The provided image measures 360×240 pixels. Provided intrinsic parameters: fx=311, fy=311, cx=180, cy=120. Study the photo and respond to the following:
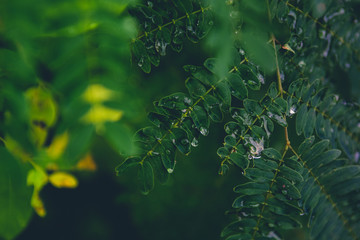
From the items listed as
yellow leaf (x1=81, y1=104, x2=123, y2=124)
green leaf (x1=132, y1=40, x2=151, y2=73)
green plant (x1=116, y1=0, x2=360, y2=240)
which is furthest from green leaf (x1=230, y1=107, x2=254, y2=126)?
yellow leaf (x1=81, y1=104, x2=123, y2=124)

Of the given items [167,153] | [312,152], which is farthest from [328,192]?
[167,153]

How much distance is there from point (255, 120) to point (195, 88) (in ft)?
0.73

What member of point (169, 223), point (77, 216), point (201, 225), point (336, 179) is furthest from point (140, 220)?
point (336, 179)

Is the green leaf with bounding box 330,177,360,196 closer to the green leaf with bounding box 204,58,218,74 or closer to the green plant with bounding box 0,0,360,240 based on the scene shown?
the green plant with bounding box 0,0,360,240

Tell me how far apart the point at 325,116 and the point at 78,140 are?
3.06 ft

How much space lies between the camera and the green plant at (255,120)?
0.96 metres

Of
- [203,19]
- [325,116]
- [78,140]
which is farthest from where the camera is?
[325,116]

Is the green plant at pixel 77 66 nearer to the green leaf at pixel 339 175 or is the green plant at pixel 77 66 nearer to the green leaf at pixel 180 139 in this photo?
the green leaf at pixel 180 139

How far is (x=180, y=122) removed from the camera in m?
0.98

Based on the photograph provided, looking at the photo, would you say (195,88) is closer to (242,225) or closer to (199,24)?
(199,24)

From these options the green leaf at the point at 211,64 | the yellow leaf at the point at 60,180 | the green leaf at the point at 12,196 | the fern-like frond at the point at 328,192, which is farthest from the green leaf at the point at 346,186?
the yellow leaf at the point at 60,180

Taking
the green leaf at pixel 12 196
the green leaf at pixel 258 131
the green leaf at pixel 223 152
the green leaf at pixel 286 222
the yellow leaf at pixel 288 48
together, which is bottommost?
the green leaf at pixel 12 196

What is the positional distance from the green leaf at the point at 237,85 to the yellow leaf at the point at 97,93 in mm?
414

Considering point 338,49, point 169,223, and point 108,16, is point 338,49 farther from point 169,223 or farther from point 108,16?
point 169,223
